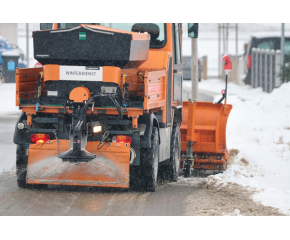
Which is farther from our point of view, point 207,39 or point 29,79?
point 207,39

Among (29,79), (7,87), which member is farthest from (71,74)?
(7,87)

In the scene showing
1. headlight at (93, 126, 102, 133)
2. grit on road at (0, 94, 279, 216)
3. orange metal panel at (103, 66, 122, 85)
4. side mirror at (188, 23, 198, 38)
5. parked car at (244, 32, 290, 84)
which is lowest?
grit on road at (0, 94, 279, 216)

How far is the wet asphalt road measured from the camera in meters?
6.87

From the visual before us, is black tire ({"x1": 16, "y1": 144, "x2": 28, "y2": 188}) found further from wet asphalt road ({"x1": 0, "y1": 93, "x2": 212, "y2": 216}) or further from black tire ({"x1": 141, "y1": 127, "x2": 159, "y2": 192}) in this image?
black tire ({"x1": 141, "y1": 127, "x2": 159, "y2": 192})

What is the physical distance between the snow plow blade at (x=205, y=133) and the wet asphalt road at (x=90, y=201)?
139 centimetres

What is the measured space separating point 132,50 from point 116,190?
196 centimetres

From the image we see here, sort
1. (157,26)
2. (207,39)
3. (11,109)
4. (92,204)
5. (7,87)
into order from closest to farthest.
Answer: (92,204) < (157,26) < (11,109) < (7,87) < (207,39)

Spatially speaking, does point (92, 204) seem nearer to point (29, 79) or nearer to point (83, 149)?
point (83, 149)

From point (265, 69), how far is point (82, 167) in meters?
21.0

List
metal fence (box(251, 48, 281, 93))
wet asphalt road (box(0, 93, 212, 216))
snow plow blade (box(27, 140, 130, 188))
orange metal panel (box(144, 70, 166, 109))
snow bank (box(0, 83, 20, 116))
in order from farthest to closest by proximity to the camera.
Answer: metal fence (box(251, 48, 281, 93)), snow bank (box(0, 83, 20, 116)), snow plow blade (box(27, 140, 130, 188)), orange metal panel (box(144, 70, 166, 109)), wet asphalt road (box(0, 93, 212, 216))

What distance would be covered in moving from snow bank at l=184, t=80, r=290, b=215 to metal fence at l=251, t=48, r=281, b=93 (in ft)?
9.46

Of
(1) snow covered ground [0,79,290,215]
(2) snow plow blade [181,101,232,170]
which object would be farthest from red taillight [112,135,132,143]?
(2) snow plow blade [181,101,232,170]

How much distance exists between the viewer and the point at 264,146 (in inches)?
524

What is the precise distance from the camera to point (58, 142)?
25.5ft
